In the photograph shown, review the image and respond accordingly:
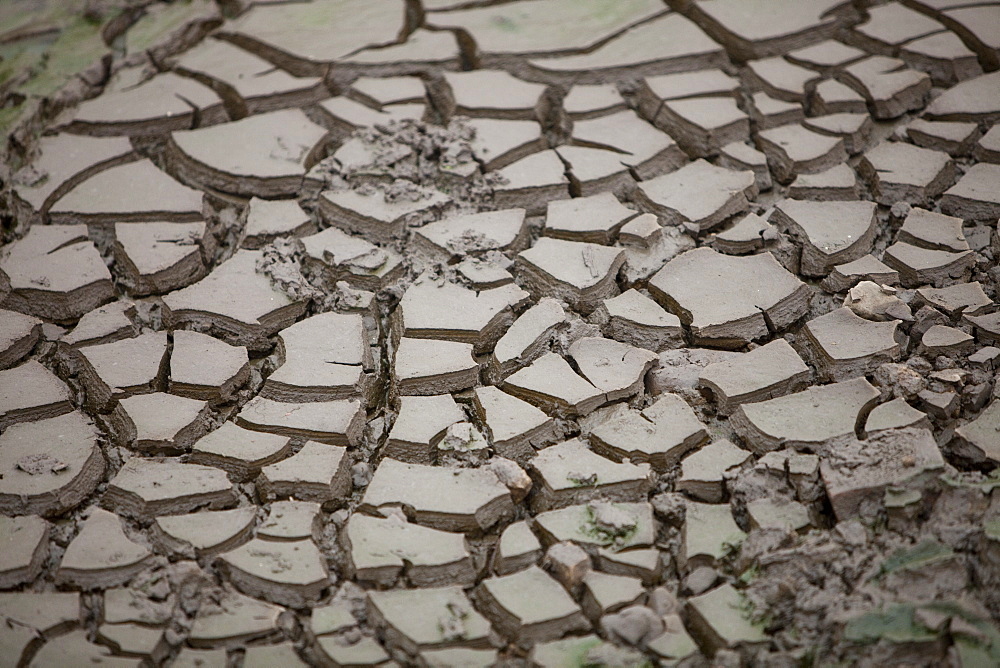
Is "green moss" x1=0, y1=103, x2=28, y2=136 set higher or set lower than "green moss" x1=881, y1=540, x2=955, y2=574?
higher

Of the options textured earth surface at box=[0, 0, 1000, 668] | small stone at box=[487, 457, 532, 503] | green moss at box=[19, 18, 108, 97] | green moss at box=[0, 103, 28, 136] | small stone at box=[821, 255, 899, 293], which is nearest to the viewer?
textured earth surface at box=[0, 0, 1000, 668]

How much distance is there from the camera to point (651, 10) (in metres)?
3.14

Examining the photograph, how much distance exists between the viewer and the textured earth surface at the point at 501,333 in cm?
159

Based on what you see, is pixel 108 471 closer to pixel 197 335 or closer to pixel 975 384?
pixel 197 335

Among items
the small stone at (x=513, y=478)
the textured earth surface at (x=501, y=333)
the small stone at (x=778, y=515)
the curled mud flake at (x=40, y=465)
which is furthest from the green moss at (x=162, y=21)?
the small stone at (x=778, y=515)

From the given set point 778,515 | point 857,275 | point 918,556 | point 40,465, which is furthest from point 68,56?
point 918,556

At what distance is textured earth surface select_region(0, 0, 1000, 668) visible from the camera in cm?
159

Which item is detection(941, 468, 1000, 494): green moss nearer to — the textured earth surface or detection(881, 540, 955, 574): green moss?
the textured earth surface

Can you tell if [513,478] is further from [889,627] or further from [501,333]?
[889,627]

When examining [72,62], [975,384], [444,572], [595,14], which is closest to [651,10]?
[595,14]

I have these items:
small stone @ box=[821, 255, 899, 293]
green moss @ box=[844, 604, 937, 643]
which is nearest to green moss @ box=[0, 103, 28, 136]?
small stone @ box=[821, 255, 899, 293]

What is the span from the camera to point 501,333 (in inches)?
85.4

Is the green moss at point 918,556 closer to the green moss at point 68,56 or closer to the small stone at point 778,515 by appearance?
the small stone at point 778,515

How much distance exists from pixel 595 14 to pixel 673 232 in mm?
1185
